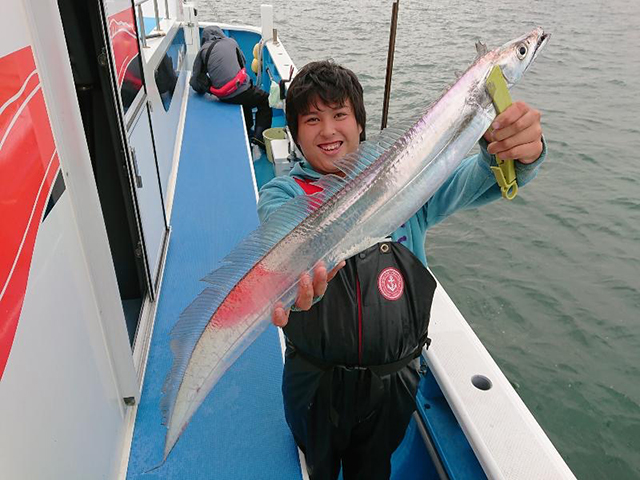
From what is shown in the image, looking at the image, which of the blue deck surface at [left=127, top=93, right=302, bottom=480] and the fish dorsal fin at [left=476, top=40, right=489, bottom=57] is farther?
the blue deck surface at [left=127, top=93, right=302, bottom=480]

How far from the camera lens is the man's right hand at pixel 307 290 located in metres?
1.46

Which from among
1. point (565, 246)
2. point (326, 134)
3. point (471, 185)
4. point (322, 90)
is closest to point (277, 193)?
point (326, 134)

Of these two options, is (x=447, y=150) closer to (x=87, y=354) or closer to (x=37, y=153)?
(x=37, y=153)

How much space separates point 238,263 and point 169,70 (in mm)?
5050

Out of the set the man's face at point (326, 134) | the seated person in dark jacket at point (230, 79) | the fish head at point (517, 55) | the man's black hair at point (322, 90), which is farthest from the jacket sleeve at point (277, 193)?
the seated person in dark jacket at point (230, 79)

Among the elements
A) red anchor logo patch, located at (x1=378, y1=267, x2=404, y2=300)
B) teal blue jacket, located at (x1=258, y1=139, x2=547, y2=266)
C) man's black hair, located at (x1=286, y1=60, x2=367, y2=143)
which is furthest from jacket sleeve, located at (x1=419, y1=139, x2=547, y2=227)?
man's black hair, located at (x1=286, y1=60, x2=367, y2=143)

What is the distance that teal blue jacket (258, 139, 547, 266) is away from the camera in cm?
179

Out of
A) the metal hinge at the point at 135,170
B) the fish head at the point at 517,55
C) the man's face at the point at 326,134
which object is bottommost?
the metal hinge at the point at 135,170

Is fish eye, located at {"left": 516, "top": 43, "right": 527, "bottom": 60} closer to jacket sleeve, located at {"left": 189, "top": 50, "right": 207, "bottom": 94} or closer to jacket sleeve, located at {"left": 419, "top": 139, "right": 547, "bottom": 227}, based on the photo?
jacket sleeve, located at {"left": 419, "top": 139, "right": 547, "bottom": 227}

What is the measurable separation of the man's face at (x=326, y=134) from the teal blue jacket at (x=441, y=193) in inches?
2.4

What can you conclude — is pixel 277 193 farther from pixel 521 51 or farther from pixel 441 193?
pixel 521 51

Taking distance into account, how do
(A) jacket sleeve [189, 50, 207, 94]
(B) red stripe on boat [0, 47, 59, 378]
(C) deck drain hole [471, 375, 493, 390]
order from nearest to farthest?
(B) red stripe on boat [0, 47, 59, 378] < (C) deck drain hole [471, 375, 493, 390] < (A) jacket sleeve [189, 50, 207, 94]

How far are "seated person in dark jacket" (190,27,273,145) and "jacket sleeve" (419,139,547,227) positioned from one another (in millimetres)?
5512

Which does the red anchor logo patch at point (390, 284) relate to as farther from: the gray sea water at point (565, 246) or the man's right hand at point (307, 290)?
the gray sea water at point (565, 246)
